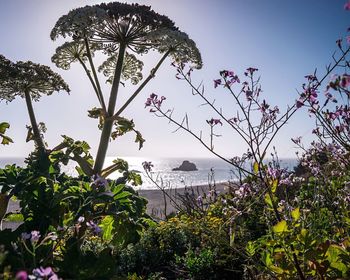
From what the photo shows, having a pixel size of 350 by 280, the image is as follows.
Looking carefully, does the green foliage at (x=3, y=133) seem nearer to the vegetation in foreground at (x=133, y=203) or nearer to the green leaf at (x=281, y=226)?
the vegetation in foreground at (x=133, y=203)

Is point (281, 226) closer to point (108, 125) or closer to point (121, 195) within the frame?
point (121, 195)

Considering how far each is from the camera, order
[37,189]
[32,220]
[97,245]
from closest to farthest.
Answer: [32,220]
[37,189]
[97,245]

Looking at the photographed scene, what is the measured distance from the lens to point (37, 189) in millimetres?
3414

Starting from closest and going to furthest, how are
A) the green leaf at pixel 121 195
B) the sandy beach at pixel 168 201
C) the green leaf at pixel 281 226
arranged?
the green leaf at pixel 281 226 → the green leaf at pixel 121 195 → the sandy beach at pixel 168 201

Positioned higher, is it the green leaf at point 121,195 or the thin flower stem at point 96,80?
the thin flower stem at point 96,80

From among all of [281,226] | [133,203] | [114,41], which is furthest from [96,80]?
Result: [281,226]

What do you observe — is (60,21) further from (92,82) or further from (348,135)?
(348,135)

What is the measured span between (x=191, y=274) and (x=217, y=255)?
541 mm

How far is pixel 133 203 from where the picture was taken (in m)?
3.66

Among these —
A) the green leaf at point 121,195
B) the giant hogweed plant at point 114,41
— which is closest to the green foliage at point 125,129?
the giant hogweed plant at point 114,41

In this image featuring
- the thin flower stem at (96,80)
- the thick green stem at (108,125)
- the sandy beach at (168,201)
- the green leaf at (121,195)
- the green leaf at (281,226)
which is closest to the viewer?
the green leaf at (281,226)

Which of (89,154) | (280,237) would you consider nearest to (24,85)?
(89,154)

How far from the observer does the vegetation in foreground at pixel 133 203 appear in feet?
8.87

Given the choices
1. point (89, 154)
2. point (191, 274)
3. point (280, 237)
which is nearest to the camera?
point (280, 237)
